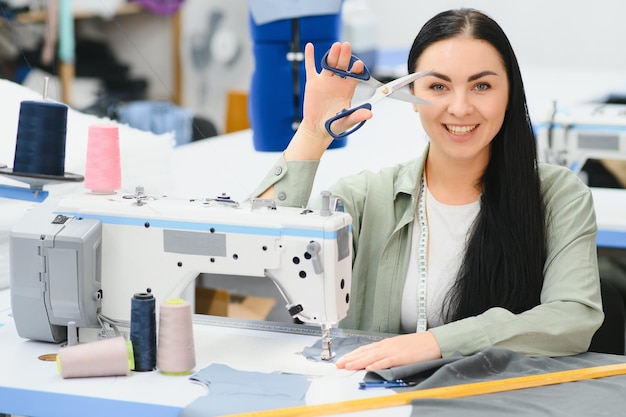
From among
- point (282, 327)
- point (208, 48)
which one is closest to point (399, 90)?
point (282, 327)

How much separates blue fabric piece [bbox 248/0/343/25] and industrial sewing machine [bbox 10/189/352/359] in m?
1.46

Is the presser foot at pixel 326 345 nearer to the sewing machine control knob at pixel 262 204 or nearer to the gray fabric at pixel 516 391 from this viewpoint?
the gray fabric at pixel 516 391

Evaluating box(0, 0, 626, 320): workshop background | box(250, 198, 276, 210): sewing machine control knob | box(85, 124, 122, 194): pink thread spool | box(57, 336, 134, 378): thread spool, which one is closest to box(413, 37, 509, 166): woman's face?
box(250, 198, 276, 210): sewing machine control knob

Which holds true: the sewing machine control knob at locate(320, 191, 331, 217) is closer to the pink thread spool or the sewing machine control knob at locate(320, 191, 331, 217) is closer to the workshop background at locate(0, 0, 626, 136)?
the pink thread spool

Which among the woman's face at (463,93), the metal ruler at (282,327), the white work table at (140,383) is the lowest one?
the white work table at (140,383)

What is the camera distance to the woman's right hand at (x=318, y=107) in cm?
192

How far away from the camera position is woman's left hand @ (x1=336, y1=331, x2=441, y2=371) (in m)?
1.64

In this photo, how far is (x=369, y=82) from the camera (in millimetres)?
1874

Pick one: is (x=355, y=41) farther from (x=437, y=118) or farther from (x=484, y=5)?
(x=437, y=118)

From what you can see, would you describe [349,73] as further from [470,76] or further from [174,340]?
[174,340]

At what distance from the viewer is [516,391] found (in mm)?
1550

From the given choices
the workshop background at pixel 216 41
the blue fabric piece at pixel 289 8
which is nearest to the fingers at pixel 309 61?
the blue fabric piece at pixel 289 8

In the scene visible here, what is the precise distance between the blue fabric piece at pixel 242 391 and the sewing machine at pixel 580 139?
6.06ft

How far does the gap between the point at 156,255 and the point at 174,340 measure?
20 centimetres
